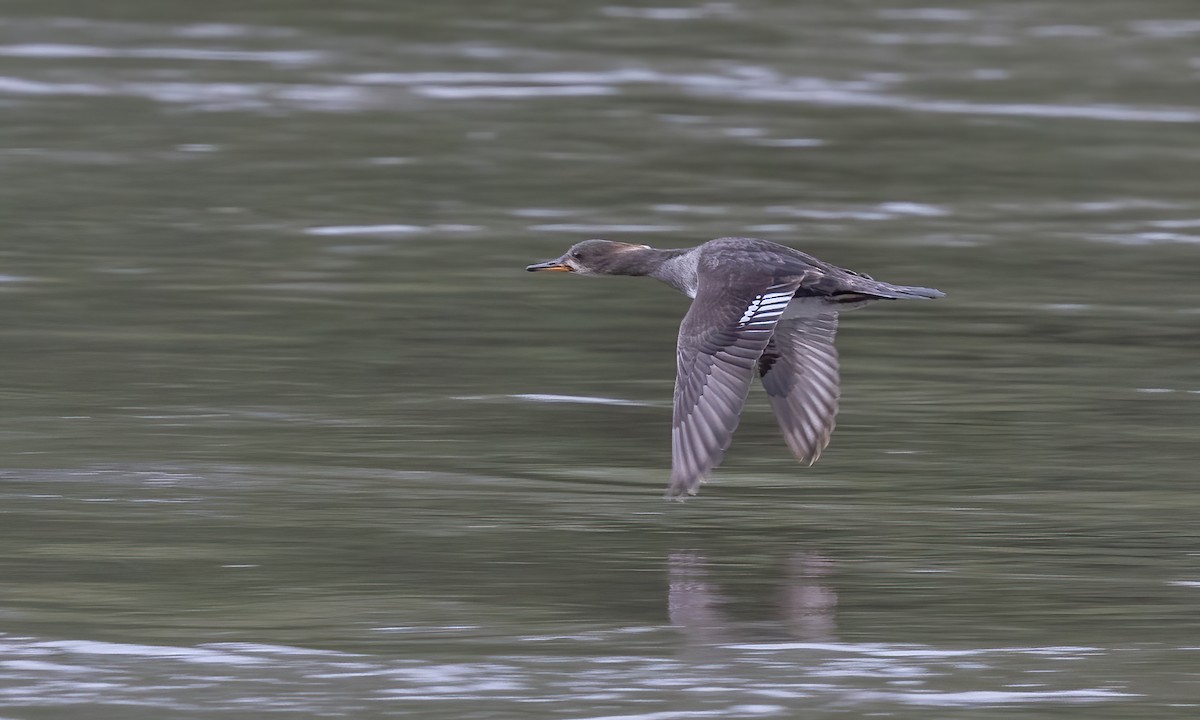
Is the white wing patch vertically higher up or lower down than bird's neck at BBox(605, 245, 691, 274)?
higher up

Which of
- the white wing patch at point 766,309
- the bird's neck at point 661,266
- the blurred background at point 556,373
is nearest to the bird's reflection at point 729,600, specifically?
the blurred background at point 556,373

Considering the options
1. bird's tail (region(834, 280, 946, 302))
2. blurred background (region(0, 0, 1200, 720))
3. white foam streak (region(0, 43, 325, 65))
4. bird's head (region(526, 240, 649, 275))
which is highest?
bird's tail (region(834, 280, 946, 302))

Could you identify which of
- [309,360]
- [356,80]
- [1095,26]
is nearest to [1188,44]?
[1095,26]

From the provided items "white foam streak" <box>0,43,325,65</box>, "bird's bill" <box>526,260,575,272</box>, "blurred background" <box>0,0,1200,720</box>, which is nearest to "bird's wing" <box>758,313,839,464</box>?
"blurred background" <box>0,0,1200,720</box>

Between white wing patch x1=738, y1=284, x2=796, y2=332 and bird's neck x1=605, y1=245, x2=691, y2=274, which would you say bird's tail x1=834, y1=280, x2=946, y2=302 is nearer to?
white wing patch x1=738, y1=284, x2=796, y2=332

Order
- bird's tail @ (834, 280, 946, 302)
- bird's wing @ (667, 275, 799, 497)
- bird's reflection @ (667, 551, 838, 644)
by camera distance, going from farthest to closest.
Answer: bird's tail @ (834, 280, 946, 302), bird's wing @ (667, 275, 799, 497), bird's reflection @ (667, 551, 838, 644)

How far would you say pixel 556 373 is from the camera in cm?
1127

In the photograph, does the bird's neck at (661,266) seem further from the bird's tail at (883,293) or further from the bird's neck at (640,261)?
the bird's tail at (883,293)

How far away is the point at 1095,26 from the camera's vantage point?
24.0 m

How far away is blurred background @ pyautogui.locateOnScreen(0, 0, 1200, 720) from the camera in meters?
6.84

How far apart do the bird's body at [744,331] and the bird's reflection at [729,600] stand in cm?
31

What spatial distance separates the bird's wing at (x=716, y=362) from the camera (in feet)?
26.5

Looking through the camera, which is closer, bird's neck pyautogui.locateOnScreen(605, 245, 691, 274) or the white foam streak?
bird's neck pyautogui.locateOnScreen(605, 245, 691, 274)

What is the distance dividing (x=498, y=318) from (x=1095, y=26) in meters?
13.2
